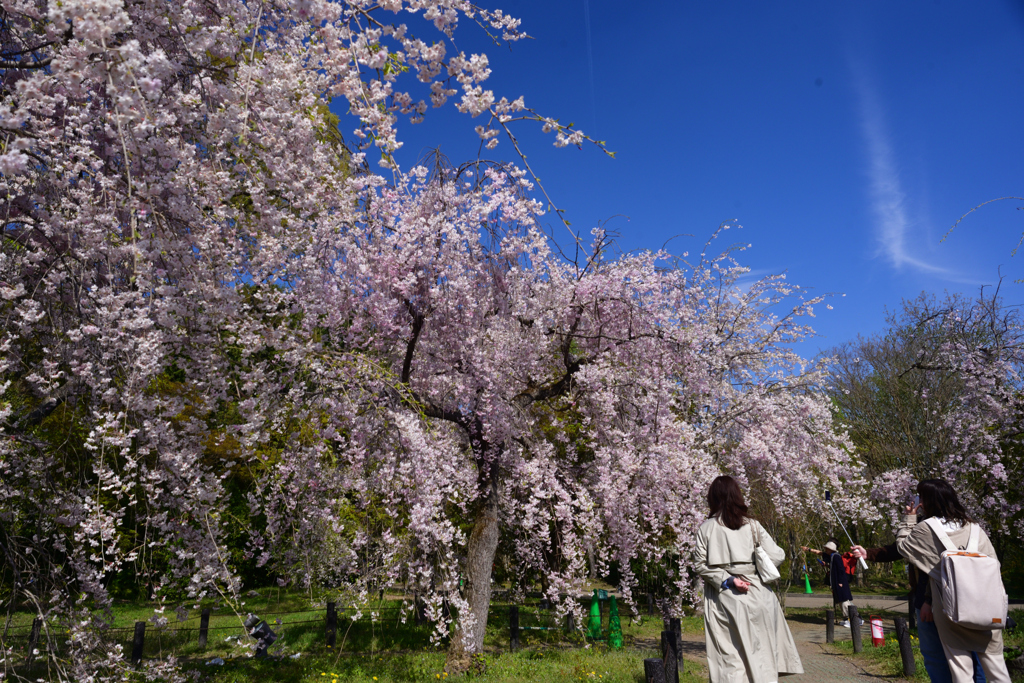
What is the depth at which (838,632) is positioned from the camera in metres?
12.0

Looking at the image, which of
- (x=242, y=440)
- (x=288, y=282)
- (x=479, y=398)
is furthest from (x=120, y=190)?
(x=479, y=398)

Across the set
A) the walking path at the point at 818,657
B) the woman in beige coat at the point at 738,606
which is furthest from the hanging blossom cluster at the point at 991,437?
the woman in beige coat at the point at 738,606

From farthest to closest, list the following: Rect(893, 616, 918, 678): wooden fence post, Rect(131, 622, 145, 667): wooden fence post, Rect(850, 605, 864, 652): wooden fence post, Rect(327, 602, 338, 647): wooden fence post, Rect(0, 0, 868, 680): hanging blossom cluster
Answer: Rect(850, 605, 864, 652): wooden fence post
Rect(327, 602, 338, 647): wooden fence post
Rect(131, 622, 145, 667): wooden fence post
Rect(893, 616, 918, 678): wooden fence post
Rect(0, 0, 868, 680): hanging blossom cluster

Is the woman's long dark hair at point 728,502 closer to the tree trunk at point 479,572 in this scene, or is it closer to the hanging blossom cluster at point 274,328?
the hanging blossom cluster at point 274,328

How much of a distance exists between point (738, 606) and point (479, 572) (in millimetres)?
4343

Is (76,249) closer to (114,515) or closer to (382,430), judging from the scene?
(114,515)

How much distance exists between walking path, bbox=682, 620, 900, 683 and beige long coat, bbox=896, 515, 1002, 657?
8.63 ft

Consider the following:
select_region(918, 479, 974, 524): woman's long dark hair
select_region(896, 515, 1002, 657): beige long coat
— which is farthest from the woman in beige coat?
select_region(918, 479, 974, 524): woman's long dark hair

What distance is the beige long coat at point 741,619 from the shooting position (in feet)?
12.8

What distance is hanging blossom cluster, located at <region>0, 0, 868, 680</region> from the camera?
3473mm

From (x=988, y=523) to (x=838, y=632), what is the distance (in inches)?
143

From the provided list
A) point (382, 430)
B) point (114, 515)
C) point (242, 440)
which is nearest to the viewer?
point (114, 515)

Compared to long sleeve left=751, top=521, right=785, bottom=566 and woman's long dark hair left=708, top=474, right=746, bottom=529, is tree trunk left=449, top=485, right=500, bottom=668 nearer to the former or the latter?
woman's long dark hair left=708, top=474, right=746, bottom=529

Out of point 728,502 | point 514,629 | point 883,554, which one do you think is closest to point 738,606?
point 728,502
